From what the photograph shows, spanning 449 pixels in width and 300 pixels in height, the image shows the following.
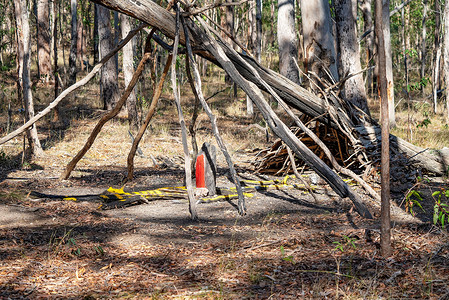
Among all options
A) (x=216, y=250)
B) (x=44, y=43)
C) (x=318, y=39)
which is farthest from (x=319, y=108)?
(x=44, y=43)

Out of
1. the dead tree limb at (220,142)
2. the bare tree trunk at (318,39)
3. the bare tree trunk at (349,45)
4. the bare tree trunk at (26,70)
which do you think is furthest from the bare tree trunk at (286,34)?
the dead tree limb at (220,142)

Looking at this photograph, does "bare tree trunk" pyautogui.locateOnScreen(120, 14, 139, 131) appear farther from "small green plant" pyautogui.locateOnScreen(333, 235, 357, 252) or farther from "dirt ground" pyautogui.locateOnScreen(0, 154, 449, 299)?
"small green plant" pyautogui.locateOnScreen(333, 235, 357, 252)

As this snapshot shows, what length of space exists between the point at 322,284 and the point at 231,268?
731 mm

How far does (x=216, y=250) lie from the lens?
12.5 ft

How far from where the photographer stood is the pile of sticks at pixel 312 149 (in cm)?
681

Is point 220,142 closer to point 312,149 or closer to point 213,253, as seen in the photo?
point 213,253

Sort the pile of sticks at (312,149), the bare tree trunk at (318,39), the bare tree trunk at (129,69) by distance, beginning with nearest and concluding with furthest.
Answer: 1. the pile of sticks at (312,149)
2. the bare tree trunk at (318,39)
3. the bare tree trunk at (129,69)

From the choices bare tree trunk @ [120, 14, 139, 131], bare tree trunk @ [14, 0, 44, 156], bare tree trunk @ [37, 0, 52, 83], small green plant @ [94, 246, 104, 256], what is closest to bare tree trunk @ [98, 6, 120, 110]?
bare tree trunk @ [120, 14, 139, 131]

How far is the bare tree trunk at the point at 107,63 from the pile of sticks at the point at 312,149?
8014mm

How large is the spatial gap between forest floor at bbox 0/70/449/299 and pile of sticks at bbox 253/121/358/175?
809mm

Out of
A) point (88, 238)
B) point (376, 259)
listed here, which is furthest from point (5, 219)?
point (376, 259)

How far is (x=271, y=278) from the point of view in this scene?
3.14 m

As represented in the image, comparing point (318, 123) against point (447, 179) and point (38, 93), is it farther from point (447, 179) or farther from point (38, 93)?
point (38, 93)

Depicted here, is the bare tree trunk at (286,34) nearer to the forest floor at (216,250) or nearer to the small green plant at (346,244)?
the forest floor at (216,250)
